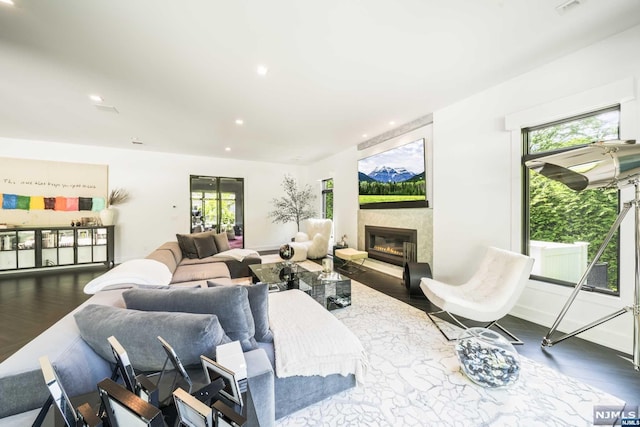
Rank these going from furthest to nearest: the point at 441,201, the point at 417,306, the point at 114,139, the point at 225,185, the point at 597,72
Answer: the point at 225,185 < the point at 114,139 < the point at 441,201 < the point at 417,306 < the point at 597,72

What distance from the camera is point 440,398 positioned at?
63.2 inches

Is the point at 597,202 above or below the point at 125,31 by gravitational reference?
below

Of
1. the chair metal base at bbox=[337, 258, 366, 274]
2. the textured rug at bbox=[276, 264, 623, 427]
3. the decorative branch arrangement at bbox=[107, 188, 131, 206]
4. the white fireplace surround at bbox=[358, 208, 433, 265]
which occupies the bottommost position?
the textured rug at bbox=[276, 264, 623, 427]

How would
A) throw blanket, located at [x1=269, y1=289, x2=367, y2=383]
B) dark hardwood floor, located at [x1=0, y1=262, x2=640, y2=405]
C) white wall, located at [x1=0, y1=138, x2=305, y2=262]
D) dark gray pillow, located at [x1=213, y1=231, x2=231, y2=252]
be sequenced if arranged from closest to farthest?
throw blanket, located at [x1=269, y1=289, x2=367, y2=383]
dark hardwood floor, located at [x1=0, y1=262, x2=640, y2=405]
dark gray pillow, located at [x1=213, y1=231, x2=231, y2=252]
white wall, located at [x1=0, y1=138, x2=305, y2=262]

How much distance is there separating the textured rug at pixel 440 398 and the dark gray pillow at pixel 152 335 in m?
0.85

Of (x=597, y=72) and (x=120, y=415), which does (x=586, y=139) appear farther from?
(x=120, y=415)

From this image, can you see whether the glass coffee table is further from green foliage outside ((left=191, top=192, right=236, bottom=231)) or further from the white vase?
the white vase

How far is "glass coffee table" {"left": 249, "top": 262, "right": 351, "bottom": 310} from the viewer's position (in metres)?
2.95

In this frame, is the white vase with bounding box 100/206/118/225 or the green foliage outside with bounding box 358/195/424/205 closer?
the green foliage outside with bounding box 358/195/424/205

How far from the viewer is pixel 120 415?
1.74ft

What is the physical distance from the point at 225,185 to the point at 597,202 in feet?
24.4

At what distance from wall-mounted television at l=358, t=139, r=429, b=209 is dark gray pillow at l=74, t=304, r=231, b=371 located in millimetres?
3786

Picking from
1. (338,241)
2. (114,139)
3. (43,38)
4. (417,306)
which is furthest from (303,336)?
(114,139)

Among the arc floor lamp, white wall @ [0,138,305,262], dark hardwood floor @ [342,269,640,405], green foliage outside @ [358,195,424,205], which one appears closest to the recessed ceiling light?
the arc floor lamp
